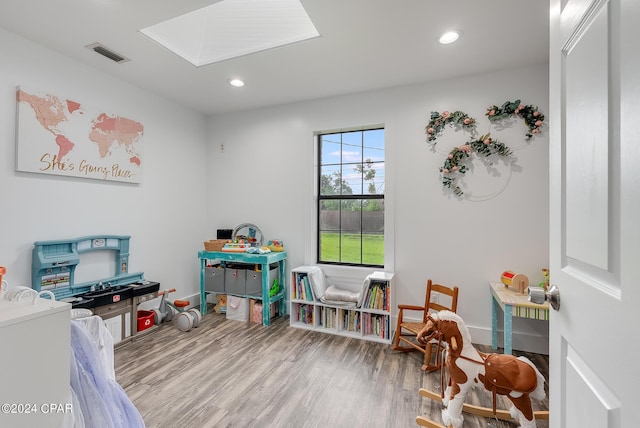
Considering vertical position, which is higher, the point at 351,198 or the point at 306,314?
the point at 351,198

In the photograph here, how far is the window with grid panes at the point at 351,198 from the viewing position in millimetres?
3244

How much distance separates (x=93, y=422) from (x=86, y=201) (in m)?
2.19

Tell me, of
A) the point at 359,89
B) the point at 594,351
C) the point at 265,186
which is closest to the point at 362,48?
the point at 359,89

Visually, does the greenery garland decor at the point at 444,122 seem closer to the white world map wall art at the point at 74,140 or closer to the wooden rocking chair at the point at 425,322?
the wooden rocking chair at the point at 425,322

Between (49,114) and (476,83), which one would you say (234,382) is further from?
(476,83)

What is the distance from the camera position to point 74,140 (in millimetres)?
2533

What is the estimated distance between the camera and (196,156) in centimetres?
384

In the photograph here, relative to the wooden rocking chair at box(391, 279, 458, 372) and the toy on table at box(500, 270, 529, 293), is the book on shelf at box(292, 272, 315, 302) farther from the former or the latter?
the toy on table at box(500, 270, 529, 293)

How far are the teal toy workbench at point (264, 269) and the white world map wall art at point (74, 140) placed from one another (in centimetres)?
119

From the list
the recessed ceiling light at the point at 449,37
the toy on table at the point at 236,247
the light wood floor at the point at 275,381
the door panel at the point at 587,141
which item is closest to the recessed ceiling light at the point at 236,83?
the toy on table at the point at 236,247

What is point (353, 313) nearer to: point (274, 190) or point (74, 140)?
point (274, 190)

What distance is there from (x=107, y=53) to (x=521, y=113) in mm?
3636

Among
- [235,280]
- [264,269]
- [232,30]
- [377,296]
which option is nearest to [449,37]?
[232,30]

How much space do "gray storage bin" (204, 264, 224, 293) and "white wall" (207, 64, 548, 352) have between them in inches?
29.1
